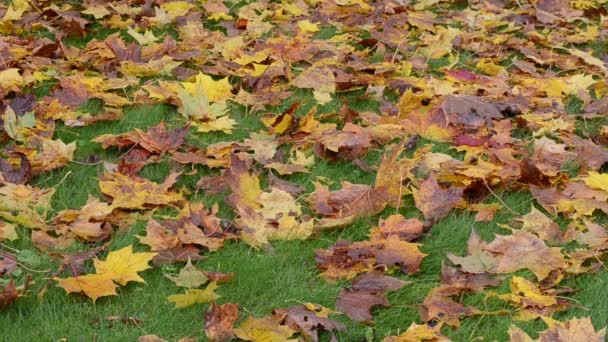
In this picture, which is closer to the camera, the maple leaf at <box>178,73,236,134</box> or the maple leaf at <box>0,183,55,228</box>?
the maple leaf at <box>0,183,55,228</box>

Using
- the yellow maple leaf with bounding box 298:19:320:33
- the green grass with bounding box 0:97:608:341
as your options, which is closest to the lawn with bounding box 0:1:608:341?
the green grass with bounding box 0:97:608:341

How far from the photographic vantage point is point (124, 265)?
261 centimetres

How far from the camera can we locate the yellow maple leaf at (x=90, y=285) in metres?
2.49

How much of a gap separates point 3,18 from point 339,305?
10.1ft

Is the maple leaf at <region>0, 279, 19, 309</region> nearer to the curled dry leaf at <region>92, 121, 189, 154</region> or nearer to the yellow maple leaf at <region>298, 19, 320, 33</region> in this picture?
the curled dry leaf at <region>92, 121, 189, 154</region>

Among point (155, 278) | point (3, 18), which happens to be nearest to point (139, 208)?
point (155, 278)

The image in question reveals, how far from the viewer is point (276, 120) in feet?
12.0

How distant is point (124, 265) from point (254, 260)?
0.42 m

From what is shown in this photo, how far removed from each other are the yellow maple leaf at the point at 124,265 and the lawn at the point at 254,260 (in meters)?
0.05

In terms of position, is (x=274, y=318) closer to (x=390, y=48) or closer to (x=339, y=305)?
(x=339, y=305)

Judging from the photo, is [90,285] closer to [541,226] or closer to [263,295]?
[263,295]

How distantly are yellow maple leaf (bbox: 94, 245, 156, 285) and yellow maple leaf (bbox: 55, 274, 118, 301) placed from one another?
0.15ft

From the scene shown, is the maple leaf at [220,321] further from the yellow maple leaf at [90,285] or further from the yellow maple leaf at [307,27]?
the yellow maple leaf at [307,27]

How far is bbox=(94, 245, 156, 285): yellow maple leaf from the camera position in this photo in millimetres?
2565
